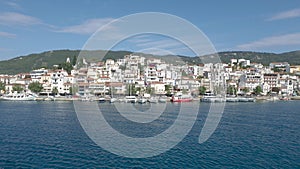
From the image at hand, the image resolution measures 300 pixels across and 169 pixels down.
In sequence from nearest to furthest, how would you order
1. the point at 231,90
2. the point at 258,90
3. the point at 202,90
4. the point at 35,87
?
the point at 202,90 → the point at 35,87 → the point at 231,90 → the point at 258,90

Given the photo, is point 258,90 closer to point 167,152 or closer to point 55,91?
point 55,91

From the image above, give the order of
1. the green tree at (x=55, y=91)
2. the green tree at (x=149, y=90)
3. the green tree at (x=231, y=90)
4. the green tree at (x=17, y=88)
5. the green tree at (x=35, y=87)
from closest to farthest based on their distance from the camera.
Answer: the green tree at (x=149, y=90), the green tree at (x=55, y=91), the green tree at (x=35, y=87), the green tree at (x=231, y=90), the green tree at (x=17, y=88)

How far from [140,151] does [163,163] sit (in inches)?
62.6

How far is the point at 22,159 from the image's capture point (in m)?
9.80

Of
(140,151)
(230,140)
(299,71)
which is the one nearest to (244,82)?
(299,71)

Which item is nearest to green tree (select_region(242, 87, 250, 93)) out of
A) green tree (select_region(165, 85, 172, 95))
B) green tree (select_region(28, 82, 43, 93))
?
green tree (select_region(165, 85, 172, 95))

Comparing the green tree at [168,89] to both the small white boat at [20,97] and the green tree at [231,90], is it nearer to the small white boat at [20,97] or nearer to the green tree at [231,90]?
the green tree at [231,90]

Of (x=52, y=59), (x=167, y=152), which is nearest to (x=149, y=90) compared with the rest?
(x=167, y=152)

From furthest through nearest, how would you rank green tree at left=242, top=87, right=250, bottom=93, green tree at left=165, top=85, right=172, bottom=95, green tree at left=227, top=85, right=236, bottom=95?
green tree at left=242, top=87, right=250, bottom=93
green tree at left=227, top=85, right=236, bottom=95
green tree at left=165, top=85, right=172, bottom=95

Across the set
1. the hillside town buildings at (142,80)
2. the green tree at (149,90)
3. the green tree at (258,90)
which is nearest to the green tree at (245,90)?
the hillside town buildings at (142,80)

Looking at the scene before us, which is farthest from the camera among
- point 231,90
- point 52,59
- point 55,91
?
point 52,59

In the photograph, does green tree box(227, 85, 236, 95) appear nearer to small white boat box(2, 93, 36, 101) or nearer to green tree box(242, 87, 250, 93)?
green tree box(242, 87, 250, 93)

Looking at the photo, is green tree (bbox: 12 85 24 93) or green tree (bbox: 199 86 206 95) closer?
green tree (bbox: 199 86 206 95)

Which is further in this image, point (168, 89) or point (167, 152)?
point (168, 89)
